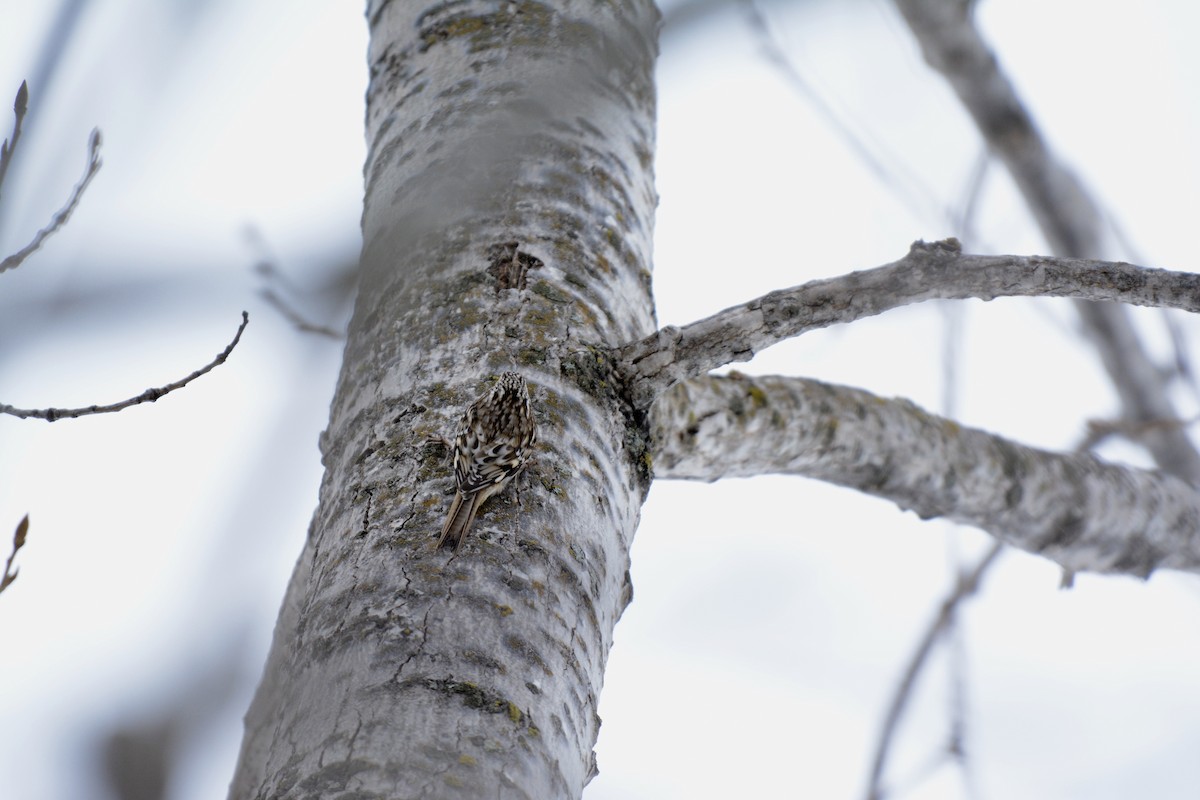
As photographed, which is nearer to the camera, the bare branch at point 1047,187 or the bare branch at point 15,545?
the bare branch at point 15,545

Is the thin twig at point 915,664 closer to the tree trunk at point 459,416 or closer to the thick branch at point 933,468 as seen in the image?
the thick branch at point 933,468

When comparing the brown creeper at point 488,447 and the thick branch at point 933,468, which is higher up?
the thick branch at point 933,468

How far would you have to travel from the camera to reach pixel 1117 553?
135 inches

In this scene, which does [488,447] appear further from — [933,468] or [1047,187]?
[1047,187]

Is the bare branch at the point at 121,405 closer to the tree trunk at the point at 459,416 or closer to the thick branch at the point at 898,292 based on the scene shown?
the tree trunk at the point at 459,416

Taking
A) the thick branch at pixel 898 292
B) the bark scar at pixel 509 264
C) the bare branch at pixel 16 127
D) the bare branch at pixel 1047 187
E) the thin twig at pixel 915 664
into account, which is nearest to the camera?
the bare branch at pixel 16 127

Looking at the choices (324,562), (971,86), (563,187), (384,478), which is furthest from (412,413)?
(971,86)

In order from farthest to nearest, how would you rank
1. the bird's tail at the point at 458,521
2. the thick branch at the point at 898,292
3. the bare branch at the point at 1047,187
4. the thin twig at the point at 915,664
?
1. the bare branch at the point at 1047,187
2. the thin twig at the point at 915,664
3. the thick branch at the point at 898,292
4. the bird's tail at the point at 458,521

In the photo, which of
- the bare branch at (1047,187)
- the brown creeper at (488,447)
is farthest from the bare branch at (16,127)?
the bare branch at (1047,187)

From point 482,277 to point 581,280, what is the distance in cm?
22

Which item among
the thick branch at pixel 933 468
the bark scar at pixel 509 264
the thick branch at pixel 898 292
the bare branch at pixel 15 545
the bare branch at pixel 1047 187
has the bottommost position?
the bare branch at pixel 15 545

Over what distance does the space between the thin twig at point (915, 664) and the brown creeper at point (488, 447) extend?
1.85 metres

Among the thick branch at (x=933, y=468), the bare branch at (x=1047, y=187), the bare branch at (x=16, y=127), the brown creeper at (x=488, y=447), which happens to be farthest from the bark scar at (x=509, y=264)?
the bare branch at (x=1047, y=187)

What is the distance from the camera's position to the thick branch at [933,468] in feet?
8.42
